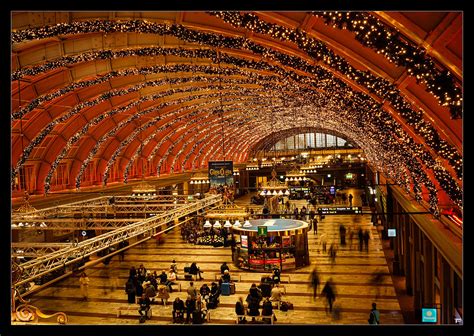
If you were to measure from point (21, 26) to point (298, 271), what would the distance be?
1566cm

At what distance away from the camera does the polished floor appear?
14320 millimetres

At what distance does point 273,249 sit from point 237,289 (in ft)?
13.2

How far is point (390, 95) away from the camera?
8.84 meters

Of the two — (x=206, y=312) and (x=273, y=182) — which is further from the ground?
(x=273, y=182)

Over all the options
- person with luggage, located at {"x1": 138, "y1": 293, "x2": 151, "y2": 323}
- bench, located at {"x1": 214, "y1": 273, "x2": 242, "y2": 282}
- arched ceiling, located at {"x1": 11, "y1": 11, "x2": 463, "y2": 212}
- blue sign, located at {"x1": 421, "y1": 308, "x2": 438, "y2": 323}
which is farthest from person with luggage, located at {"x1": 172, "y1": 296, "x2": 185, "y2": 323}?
blue sign, located at {"x1": 421, "y1": 308, "x2": 438, "y2": 323}

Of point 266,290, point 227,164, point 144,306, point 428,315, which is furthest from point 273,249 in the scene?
point 428,315

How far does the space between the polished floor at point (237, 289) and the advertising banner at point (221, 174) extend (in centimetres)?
433

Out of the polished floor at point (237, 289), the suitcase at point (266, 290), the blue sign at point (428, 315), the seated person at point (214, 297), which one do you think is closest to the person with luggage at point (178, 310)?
the polished floor at point (237, 289)

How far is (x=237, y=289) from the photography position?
17891 mm

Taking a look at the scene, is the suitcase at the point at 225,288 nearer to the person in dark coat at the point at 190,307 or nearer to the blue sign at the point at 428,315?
the person in dark coat at the point at 190,307

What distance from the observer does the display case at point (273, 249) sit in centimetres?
2120

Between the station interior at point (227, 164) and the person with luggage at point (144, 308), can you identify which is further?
the person with luggage at point (144, 308)
